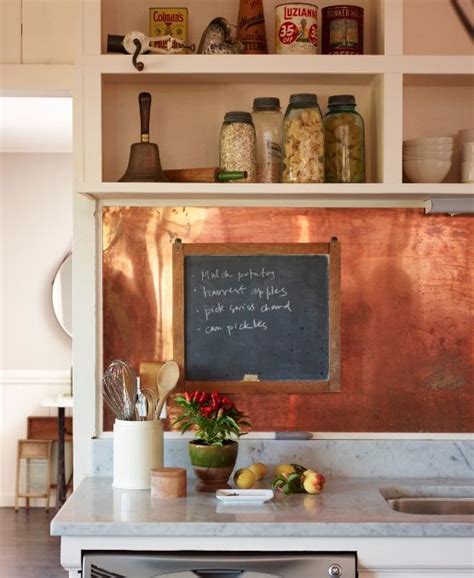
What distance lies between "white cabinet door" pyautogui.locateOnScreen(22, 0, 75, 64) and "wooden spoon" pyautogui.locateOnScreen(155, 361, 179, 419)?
3.03 ft

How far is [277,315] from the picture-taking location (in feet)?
9.66

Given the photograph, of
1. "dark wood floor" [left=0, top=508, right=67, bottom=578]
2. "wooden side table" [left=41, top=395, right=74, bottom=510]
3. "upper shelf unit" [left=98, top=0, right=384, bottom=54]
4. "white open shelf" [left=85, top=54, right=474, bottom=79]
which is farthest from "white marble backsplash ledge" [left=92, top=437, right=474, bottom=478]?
"wooden side table" [left=41, top=395, right=74, bottom=510]

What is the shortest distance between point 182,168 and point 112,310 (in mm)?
462

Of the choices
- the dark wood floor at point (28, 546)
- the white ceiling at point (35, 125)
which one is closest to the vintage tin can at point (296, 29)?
the white ceiling at point (35, 125)

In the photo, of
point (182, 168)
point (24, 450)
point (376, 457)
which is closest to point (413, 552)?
point (376, 457)

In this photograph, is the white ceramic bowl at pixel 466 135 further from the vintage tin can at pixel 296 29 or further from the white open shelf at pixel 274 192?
the vintage tin can at pixel 296 29

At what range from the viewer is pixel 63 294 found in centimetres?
709

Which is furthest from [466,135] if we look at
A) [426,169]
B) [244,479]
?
[244,479]

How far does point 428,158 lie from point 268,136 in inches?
17.6

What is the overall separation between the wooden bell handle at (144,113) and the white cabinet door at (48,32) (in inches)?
10.5

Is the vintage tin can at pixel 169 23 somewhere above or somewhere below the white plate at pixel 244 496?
above

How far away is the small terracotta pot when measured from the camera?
2.69 m

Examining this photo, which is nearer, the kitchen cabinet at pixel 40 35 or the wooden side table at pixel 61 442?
the kitchen cabinet at pixel 40 35

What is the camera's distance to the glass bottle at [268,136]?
9.19ft
